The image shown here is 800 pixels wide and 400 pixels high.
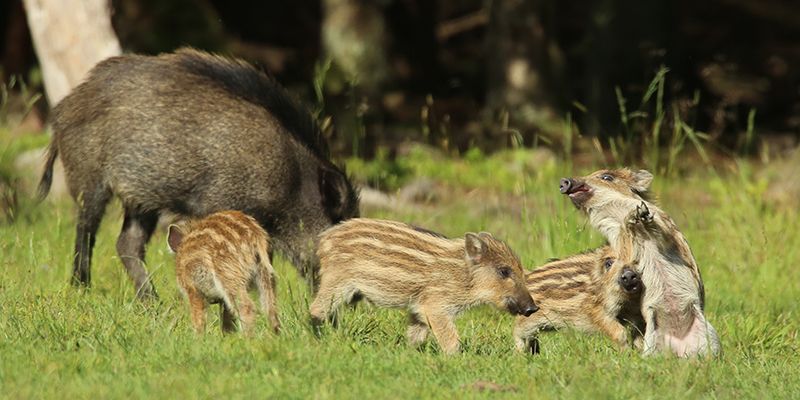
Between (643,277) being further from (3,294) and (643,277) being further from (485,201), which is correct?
(485,201)

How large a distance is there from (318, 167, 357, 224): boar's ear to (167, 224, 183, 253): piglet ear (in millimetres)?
1917

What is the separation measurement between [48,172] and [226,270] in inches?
127

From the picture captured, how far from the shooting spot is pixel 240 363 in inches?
252

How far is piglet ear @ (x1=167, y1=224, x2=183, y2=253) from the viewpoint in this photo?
26.2 feet

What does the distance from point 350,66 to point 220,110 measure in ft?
28.7

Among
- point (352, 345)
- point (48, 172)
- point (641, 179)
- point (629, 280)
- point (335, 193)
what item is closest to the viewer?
point (352, 345)

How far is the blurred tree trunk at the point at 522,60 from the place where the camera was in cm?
1803

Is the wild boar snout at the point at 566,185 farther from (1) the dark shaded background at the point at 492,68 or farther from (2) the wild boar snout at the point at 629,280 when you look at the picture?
(1) the dark shaded background at the point at 492,68

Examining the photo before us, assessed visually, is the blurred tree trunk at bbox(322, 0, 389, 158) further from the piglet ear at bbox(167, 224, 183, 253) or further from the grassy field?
the piglet ear at bbox(167, 224, 183, 253)

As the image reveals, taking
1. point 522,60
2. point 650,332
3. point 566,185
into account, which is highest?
point 566,185

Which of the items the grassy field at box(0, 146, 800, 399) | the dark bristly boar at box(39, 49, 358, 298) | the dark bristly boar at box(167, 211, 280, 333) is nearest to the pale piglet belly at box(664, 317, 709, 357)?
the grassy field at box(0, 146, 800, 399)

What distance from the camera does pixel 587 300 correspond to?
7695mm

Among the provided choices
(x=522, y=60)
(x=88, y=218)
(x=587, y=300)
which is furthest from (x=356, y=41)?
(x=587, y=300)

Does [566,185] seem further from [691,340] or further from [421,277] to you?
[691,340]
